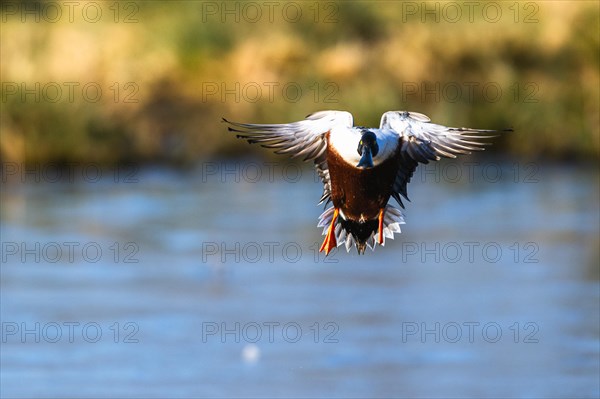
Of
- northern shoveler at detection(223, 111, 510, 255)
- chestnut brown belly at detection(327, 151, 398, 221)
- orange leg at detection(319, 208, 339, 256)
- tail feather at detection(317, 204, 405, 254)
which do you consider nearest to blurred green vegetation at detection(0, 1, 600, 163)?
tail feather at detection(317, 204, 405, 254)

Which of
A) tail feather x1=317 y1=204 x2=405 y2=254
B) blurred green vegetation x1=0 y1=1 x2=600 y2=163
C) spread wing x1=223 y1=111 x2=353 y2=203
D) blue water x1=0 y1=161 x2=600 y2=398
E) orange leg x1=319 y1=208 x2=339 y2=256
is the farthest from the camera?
blurred green vegetation x1=0 y1=1 x2=600 y2=163

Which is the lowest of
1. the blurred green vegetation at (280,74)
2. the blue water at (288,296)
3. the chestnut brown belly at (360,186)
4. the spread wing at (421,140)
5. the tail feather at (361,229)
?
the blue water at (288,296)

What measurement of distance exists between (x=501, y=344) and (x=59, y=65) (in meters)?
13.9

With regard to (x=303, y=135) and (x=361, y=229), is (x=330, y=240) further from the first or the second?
(x=303, y=135)

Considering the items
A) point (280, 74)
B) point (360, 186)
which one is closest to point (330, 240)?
point (360, 186)

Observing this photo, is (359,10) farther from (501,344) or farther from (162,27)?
(501,344)

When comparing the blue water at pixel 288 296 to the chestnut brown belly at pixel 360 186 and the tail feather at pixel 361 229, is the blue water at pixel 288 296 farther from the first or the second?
the chestnut brown belly at pixel 360 186

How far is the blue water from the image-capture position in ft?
33.6

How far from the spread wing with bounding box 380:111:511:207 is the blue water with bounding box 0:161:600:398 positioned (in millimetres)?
2737

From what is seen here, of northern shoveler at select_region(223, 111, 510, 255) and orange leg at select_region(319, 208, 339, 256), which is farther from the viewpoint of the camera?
orange leg at select_region(319, 208, 339, 256)

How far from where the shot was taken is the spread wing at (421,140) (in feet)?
23.9

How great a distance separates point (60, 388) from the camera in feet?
32.7

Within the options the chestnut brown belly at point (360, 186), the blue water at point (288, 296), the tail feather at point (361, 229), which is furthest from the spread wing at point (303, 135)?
the blue water at point (288, 296)

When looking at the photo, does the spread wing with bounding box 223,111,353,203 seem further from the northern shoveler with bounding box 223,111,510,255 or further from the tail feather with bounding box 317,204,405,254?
the tail feather with bounding box 317,204,405,254
